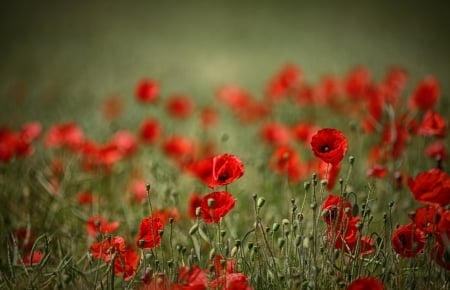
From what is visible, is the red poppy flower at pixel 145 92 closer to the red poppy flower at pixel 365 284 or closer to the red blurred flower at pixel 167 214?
the red blurred flower at pixel 167 214

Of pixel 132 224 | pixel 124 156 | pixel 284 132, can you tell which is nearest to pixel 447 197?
pixel 132 224

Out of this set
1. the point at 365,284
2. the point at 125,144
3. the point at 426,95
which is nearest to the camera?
the point at 365,284

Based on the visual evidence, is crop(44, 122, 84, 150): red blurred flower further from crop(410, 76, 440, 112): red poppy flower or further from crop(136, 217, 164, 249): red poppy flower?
crop(410, 76, 440, 112): red poppy flower

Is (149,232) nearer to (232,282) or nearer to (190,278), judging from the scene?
(190,278)

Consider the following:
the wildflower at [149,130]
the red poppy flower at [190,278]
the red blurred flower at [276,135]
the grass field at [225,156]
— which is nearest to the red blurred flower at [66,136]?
the grass field at [225,156]

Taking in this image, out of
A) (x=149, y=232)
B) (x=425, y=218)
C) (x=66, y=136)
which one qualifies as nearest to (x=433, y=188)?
(x=425, y=218)

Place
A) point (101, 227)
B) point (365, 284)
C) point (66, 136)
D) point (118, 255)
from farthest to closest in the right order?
point (66, 136) → point (101, 227) → point (118, 255) → point (365, 284)

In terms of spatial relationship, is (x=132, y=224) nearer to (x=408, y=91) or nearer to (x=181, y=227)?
(x=181, y=227)
